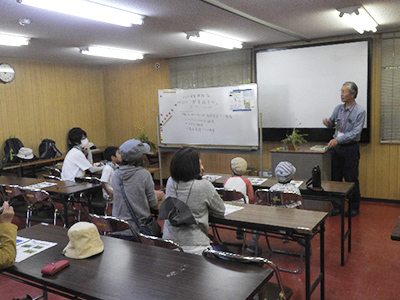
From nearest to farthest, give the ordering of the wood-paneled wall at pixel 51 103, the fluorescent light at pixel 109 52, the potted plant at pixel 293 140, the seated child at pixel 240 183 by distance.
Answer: the seated child at pixel 240 183
the potted plant at pixel 293 140
the fluorescent light at pixel 109 52
the wood-paneled wall at pixel 51 103

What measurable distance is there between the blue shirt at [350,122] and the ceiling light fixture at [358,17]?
1042 millimetres

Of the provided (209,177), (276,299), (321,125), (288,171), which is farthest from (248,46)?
(276,299)

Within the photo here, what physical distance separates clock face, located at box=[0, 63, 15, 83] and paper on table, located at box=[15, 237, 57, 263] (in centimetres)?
524

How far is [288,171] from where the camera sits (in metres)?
3.39

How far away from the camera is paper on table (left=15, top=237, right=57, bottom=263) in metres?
2.11

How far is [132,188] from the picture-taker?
117 inches

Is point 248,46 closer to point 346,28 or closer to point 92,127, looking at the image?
point 346,28

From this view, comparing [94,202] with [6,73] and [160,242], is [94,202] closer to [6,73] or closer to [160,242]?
[160,242]

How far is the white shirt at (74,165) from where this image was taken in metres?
4.87

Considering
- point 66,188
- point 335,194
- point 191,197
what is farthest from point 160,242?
point 66,188

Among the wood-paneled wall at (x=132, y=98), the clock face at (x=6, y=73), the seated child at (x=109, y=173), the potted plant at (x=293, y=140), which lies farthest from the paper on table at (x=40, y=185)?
the wood-paneled wall at (x=132, y=98)

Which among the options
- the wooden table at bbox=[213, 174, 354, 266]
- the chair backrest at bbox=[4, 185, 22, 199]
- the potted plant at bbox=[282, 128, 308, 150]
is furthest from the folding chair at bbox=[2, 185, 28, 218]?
the potted plant at bbox=[282, 128, 308, 150]

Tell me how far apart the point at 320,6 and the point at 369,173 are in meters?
3.01

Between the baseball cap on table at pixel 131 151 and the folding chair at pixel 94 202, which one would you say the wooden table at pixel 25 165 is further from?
the baseball cap on table at pixel 131 151
